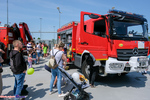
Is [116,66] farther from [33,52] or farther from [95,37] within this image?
[33,52]

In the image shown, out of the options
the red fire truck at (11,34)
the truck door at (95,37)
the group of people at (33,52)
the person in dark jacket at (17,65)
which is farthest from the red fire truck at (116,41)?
the red fire truck at (11,34)

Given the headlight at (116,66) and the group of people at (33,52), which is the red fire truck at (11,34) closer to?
the group of people at (33,52)

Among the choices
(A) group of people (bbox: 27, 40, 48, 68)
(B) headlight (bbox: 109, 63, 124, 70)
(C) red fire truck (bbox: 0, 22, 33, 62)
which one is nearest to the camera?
(B) headlight (bbox: 109, 63, 124, 70)

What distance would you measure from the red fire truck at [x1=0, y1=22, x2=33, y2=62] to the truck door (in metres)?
6.52

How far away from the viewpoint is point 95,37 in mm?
4863

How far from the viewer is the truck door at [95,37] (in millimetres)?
4621

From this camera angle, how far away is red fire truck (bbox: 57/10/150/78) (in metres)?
4.26

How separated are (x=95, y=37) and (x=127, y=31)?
1219 mm

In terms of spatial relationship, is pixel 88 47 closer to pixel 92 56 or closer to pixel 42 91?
pixel 92 56

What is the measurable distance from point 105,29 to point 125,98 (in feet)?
8.11

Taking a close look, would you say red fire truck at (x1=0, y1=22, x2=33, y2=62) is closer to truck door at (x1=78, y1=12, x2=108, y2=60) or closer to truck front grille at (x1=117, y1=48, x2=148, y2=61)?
truck door at (x1=78, y1=12, x2=108, y2=60)

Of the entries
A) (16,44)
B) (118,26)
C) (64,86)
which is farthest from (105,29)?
(16,44)

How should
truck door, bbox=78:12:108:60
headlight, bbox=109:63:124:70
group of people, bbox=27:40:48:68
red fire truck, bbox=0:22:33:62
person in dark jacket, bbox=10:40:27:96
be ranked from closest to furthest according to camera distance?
person in dark jacket, bbox=10:40:27:96
headlight, bbox=109:63:124:70
truck door, bbox=78:12:108:60
group of people, bbox=27:40:48:68
red fire truck, bbox=0:22:33:62

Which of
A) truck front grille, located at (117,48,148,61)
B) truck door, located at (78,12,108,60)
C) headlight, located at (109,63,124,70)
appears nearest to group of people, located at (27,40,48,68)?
truck door, located at (78,12,108,60)
